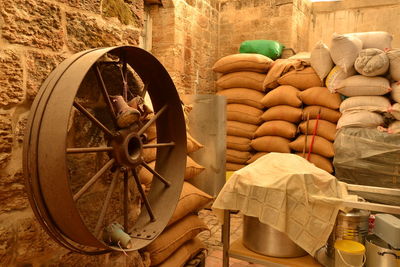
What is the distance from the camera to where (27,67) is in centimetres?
110

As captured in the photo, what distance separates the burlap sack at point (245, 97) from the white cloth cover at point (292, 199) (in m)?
2.24

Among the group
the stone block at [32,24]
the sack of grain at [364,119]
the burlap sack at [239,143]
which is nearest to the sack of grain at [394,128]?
the sack of grain at [364,119]

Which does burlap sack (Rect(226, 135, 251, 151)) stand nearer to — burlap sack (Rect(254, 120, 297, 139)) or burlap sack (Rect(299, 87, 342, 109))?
burlap sack (Rect(254, 120, 297, 139))

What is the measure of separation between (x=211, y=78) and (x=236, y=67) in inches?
34.8

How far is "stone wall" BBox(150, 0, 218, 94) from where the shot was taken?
3.82m

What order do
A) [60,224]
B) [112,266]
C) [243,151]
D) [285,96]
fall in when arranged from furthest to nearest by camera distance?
[243,151] → [285,96] → [112,266] → [60,224]

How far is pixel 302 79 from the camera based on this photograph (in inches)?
142

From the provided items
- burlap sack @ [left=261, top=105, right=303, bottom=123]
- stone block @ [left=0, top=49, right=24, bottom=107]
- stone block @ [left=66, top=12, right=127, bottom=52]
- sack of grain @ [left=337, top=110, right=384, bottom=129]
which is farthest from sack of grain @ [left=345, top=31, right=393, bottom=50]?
stone block @ [left=0, top=49, right=24, bottom=107]

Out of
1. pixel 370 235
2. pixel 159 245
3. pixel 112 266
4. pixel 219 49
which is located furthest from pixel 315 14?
pixel 112 266

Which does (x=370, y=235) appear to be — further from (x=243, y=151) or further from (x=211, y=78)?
(x=211, y=78)

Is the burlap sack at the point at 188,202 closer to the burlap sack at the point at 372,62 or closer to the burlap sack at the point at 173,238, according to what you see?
the burlap sack at the point at 173,238

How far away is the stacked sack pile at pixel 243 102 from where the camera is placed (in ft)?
13.1

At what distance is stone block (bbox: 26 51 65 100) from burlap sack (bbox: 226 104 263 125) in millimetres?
3023

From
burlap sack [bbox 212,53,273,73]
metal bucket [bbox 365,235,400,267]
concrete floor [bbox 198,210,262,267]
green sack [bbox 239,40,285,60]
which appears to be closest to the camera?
metal bucket [bbox 365,235,400,267]
